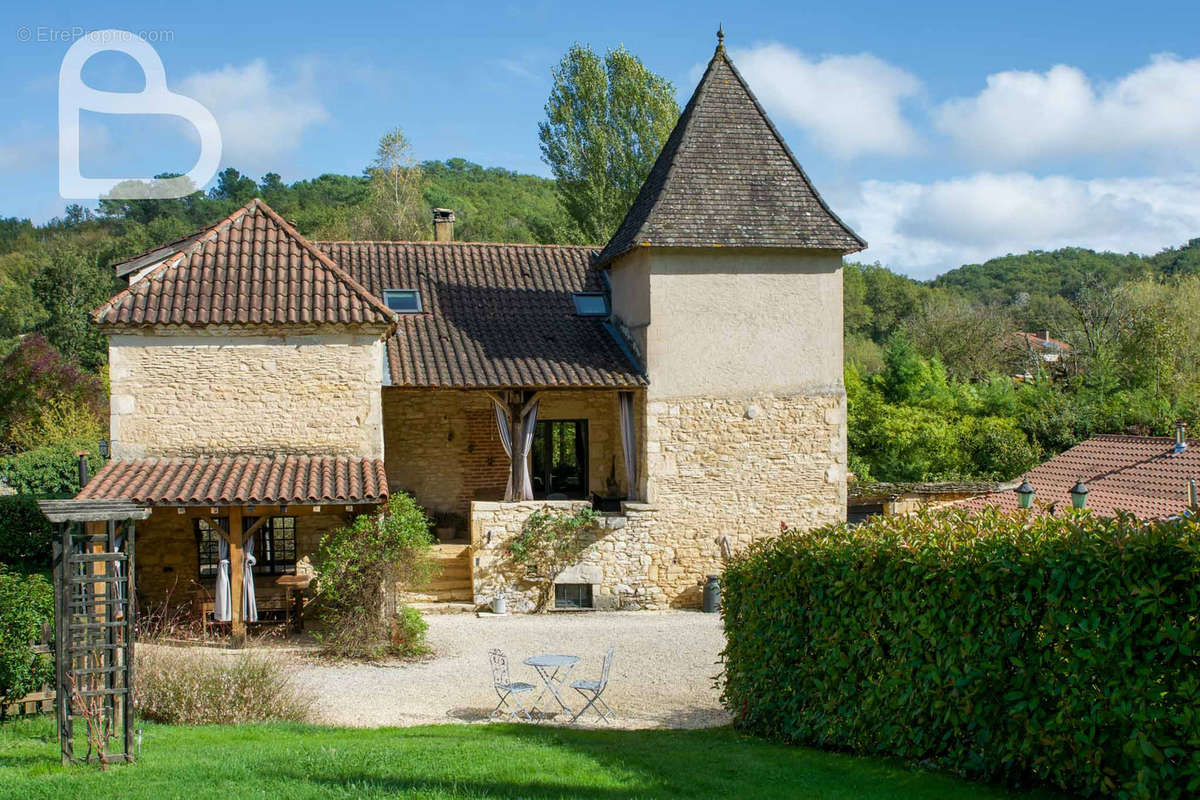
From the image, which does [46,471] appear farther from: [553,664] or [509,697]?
[553,664]

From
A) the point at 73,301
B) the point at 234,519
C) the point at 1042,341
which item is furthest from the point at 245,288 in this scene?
the point at 1042,341

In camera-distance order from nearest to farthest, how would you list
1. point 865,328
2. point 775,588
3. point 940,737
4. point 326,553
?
point 940,737
point 775,588
point 326,553
point 865,328

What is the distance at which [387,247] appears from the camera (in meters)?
20.2

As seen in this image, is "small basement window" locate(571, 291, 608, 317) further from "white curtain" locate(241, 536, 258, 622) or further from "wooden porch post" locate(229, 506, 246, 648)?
"white curtain" locate(241, 536, 258, 622)

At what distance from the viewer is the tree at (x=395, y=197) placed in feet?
125

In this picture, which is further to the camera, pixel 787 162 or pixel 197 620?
pixel 787 162

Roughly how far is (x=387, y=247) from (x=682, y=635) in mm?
10193

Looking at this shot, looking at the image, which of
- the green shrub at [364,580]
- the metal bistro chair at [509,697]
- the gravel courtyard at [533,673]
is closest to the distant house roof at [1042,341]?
the gravel courtyard at [533,673]

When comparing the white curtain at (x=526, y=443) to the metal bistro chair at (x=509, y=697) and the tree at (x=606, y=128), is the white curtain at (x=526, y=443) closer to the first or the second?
the metal bistro chair at (x=509, y=697)

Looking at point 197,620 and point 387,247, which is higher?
point 387,247

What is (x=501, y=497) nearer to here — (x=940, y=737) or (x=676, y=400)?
(x=676, y=400)

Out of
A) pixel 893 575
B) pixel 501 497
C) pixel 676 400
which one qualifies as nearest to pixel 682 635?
pixel 676 400

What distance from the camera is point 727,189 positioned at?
17.2 metres

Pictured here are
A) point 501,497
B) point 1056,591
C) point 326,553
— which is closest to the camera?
point 1056,591
